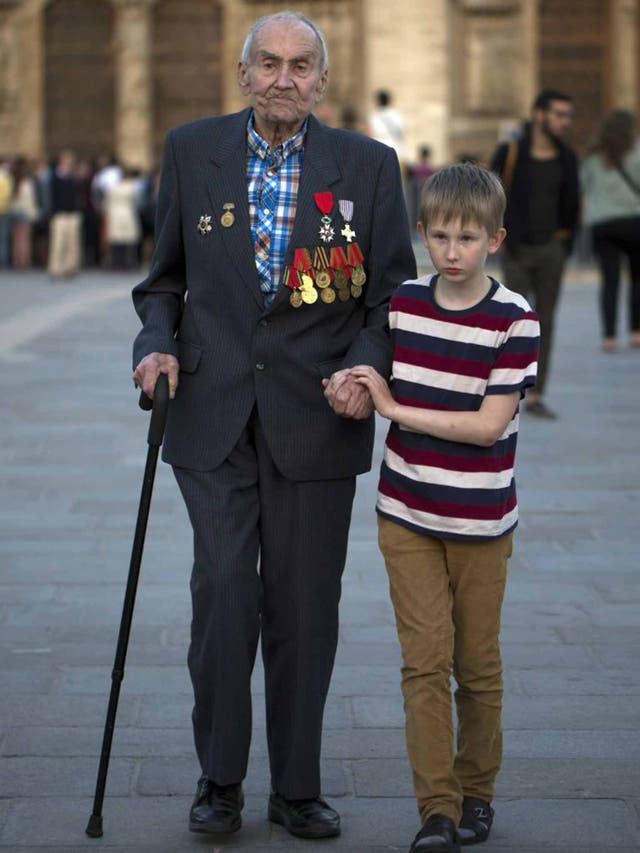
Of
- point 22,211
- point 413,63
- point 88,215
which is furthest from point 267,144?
point 413,63

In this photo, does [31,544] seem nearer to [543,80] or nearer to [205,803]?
[205,803]

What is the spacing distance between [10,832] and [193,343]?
121 cm

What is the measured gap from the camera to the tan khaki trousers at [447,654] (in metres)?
4.16

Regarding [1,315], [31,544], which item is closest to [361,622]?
[31,544]

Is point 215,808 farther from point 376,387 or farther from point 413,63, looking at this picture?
point 413,63

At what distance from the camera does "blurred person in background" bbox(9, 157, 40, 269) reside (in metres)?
28.4

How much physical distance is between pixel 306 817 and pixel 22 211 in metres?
25.0

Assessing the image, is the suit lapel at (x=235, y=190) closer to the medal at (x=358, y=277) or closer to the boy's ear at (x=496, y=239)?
the medal at (x=358, y=277)

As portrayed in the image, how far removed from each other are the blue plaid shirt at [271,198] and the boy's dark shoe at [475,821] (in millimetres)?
1252

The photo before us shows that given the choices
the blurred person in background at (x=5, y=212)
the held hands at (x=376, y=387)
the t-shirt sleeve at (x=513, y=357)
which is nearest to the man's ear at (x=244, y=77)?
the held hands at (x=376, y=387)

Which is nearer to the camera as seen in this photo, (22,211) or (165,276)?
(165,276)

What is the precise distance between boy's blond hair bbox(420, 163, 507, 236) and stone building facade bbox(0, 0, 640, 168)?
85.7 ft

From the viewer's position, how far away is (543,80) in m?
31.3

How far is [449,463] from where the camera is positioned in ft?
13.8
